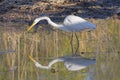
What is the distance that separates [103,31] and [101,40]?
203cm

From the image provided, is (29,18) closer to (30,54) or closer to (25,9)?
(25,9)

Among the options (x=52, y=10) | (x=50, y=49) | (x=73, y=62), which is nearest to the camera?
(x=73, y=62)

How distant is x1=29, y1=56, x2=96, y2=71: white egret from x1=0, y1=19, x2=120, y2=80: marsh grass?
4.6 inches

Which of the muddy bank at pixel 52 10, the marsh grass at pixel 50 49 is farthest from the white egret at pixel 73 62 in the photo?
the muddy bank at pixel 52 10

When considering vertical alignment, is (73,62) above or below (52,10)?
above

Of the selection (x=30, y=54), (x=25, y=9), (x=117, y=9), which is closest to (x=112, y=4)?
(x=117, y=9)

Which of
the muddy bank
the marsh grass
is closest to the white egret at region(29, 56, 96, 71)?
the marsh grass

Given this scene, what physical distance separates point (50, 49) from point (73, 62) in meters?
1.92

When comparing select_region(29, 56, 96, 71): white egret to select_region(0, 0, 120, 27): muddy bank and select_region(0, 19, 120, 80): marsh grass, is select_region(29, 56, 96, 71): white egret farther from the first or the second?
select_region(0, 0, 120, 27): muddy bank

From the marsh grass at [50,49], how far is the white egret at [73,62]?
12 centimetres

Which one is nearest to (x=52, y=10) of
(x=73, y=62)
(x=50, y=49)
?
(x=50, y=49)

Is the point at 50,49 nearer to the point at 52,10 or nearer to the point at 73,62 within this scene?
the point at 73,62

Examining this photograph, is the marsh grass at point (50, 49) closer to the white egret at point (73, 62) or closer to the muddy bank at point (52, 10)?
the white egret at point (73, 62)

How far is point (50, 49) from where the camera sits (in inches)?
499
